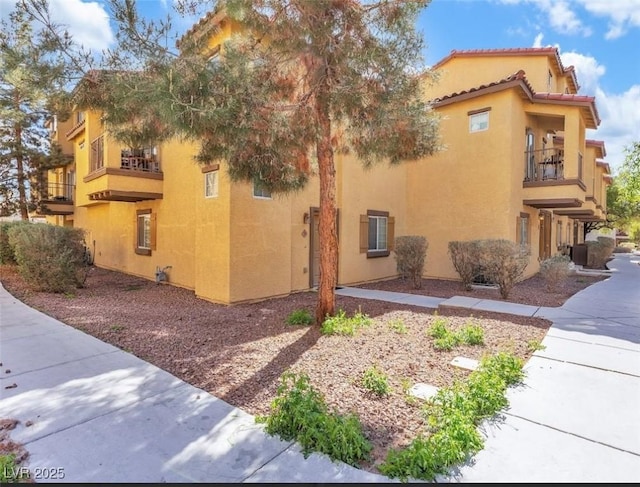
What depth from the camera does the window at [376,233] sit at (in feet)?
40.4

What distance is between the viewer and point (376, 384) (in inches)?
159

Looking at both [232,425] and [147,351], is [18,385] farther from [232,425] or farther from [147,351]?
[232,425]

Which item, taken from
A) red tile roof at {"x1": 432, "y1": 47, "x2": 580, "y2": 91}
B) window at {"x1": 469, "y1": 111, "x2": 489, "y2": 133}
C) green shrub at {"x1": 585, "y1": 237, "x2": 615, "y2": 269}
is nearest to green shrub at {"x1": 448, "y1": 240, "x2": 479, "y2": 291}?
window at {"x1": 469, "y1": 111, "x2": 489, "y2": 133}

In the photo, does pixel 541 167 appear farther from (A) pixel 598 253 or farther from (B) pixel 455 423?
(B) pixel 455 423

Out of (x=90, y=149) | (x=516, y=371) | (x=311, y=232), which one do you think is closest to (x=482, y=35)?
(x=311, y=232)

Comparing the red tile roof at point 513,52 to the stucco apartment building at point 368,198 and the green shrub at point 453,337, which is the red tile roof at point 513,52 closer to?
the stucco apartment building at point 368,198

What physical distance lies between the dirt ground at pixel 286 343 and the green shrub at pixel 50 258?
38 cm

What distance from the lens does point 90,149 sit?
12.6 meters

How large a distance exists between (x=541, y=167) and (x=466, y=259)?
6551 millimetres

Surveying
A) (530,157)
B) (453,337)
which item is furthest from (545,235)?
(453,337)

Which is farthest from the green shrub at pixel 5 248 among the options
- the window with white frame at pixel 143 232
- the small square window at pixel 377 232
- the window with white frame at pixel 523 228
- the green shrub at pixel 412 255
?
the window with white frame at pixel 523 228

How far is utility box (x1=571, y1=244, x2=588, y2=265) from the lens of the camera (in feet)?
61.5

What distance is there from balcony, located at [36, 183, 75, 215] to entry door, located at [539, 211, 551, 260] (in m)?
23.7

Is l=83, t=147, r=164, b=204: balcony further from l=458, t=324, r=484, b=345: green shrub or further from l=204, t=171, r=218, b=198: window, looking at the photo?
l=458, t=324, r=484, b=345: green shrub
